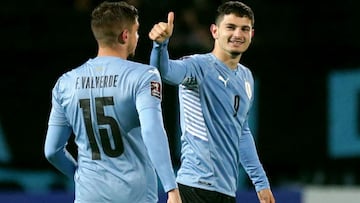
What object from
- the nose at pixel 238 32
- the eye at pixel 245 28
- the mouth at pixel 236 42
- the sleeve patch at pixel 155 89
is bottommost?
the sleeve patch at pixel 155 89

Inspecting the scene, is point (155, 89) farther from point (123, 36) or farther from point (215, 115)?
point (215, 115)

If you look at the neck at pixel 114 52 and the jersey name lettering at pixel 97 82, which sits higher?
the neck at pixel 114 52

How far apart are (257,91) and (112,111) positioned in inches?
227

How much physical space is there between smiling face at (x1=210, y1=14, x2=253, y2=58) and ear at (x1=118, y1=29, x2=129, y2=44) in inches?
49.8

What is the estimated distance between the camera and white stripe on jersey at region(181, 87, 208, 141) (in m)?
6.53

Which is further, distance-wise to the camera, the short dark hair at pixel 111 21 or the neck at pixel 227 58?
the neck at pixel 227 58

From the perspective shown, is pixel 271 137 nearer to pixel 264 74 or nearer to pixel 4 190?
pixel 264 74

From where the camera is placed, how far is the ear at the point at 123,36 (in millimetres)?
5477

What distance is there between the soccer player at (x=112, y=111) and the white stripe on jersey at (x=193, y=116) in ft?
3.35

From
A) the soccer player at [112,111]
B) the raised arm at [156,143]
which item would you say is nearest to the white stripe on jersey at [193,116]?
the soccer player at [112,111]

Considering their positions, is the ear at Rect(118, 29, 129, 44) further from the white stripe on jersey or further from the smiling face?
the smiling face

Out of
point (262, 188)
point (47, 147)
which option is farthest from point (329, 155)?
point (47, 147)

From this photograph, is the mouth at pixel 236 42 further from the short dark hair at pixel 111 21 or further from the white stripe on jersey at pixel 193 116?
the short dark hair at pixel 111 21

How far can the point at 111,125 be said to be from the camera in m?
5.40
